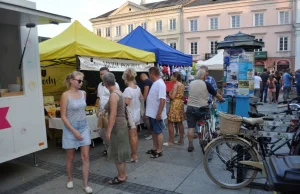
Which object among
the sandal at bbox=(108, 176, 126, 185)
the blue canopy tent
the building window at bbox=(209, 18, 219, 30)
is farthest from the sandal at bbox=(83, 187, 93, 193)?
the building window at bbox=(209, 18, 219, 30)

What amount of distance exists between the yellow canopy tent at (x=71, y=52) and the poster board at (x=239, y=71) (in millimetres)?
2293

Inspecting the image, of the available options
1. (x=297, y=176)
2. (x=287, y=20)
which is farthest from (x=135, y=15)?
(x=297, y=176)

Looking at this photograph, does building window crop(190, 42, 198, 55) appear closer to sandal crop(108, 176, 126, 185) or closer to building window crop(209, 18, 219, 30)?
building window crop(209, 18, 219, 30)

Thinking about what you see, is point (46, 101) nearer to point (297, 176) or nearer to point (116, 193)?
point (116, 193)

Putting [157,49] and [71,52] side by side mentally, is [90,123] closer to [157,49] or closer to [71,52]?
[71,52]

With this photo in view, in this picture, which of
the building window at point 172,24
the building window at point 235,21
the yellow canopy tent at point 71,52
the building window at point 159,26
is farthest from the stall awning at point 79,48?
the building window at point 159,26

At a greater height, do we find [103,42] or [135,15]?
[135,15]

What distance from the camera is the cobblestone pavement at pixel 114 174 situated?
3.79 metres

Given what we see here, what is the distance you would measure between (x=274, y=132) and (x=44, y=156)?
430cm

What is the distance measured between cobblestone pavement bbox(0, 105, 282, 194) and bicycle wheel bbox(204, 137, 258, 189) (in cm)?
14

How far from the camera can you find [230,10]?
36.2m

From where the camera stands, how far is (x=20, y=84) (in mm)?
4402

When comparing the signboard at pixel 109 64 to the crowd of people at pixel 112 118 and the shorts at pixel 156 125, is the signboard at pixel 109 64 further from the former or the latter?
the shorts at pixel 156 125

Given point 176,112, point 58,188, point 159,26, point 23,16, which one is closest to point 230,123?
point 176,112
